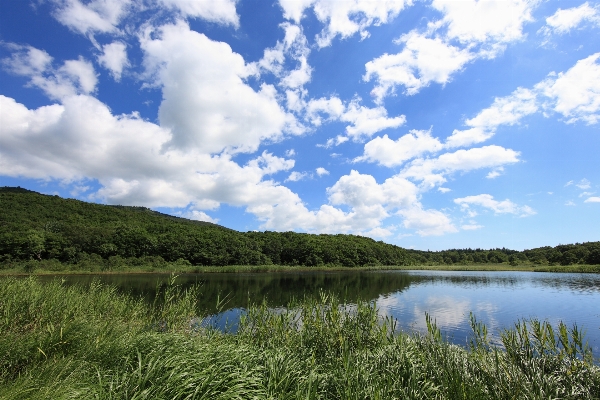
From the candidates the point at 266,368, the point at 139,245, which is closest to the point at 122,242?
the point at 139,245

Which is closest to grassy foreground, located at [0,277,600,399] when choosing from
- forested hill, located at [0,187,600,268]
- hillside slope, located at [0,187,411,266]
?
forested hill, located at [0,187,600,268]

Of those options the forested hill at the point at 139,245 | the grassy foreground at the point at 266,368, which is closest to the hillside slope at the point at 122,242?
the forested hill at the point at 139,245

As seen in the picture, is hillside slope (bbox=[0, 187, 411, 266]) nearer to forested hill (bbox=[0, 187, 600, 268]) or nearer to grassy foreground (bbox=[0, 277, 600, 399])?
forested hill (bbox=[0, 187, 600, 268])

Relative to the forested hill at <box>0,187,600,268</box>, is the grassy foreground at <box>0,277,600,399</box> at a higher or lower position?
lower

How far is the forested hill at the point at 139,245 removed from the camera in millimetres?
65062

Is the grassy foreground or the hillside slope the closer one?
the grassy foreground

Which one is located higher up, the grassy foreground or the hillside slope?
the hillside slope

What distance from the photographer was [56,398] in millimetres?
3770

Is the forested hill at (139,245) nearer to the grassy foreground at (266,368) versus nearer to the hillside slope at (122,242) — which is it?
the hillside slope at (122,242)

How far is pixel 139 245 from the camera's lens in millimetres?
78938

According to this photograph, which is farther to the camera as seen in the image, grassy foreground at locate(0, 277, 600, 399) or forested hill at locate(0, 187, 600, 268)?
forested hill at locate(0, 187, 600, 268)

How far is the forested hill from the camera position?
65.1m

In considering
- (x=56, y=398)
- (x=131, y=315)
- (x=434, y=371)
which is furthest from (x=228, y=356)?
(x=131, y=315)

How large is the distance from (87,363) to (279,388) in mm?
3372
